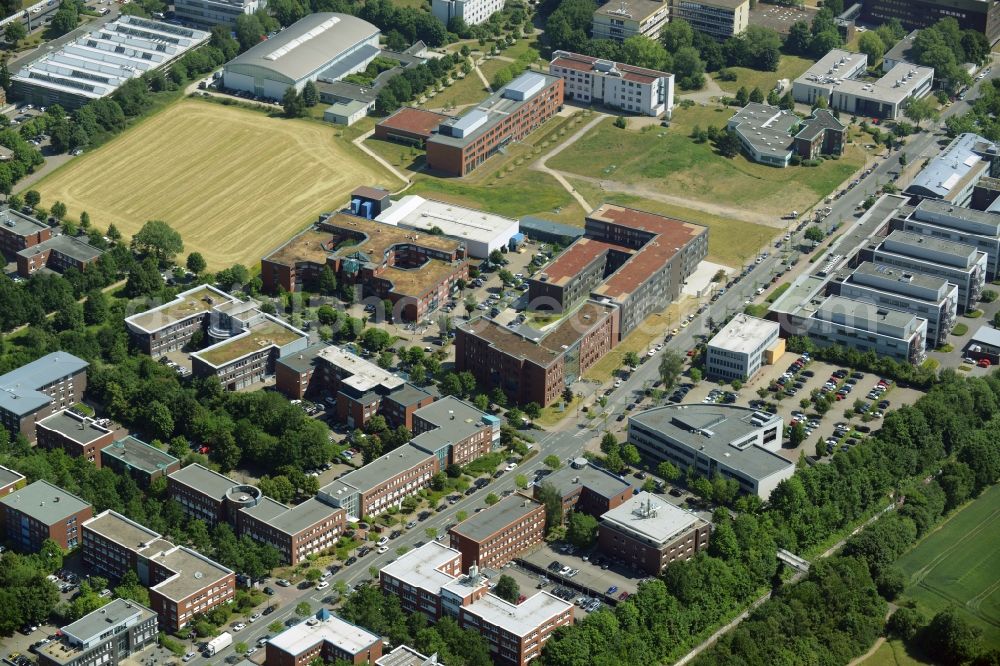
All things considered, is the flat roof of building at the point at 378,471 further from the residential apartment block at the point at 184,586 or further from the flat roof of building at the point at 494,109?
the flat roof of building at the point at 494,109

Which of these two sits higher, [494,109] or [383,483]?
[494,109]

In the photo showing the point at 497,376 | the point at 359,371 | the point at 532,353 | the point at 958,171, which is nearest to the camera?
the point at 359,371

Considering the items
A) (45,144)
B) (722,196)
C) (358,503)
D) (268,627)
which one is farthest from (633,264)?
(45,144)

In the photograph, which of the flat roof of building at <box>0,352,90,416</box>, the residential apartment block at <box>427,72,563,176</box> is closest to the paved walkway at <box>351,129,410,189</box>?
the residential apartment block at <box>427,72,563,176</box>

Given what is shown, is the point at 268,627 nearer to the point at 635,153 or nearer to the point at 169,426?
the point at 169,426

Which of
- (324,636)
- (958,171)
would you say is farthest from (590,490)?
(958,171)

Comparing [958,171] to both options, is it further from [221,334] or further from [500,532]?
[221,334]
